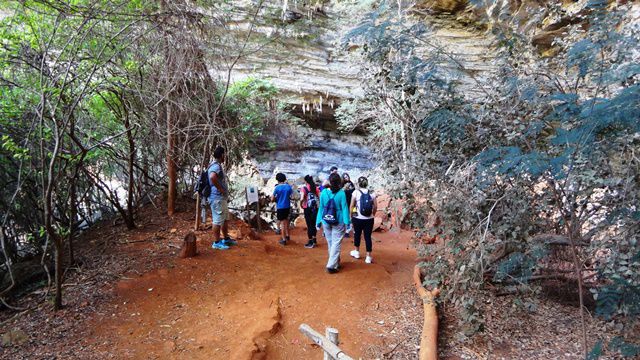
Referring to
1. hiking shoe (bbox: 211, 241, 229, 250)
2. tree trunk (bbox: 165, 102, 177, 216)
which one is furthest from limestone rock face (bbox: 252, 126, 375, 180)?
hiking shoe (bbox: 211, 241, 229, 250)

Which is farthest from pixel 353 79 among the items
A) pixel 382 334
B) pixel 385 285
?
pixel 382 334

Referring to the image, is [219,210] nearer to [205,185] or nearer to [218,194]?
[218,194]

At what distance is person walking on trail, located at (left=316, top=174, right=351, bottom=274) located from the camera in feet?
18.2

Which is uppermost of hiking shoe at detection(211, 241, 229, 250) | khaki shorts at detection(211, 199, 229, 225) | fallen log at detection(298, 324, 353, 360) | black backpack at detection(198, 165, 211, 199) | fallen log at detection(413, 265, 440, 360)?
black backpack at detection(198, 165, 211, 199)

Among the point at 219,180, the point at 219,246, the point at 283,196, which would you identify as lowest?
the point at 219,246

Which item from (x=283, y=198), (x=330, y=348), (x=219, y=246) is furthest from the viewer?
(x=283, y=198)

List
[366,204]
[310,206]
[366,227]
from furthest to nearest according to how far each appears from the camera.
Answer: [310,206], [366,227], [366,204]

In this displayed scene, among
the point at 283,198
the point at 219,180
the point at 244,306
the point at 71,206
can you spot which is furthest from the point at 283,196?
the point at 71,206

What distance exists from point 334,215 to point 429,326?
2.03m

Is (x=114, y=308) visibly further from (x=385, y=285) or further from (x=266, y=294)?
(x=385, y=285)

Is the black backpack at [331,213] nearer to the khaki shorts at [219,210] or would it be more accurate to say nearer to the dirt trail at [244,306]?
the dirt trail at [244,306]

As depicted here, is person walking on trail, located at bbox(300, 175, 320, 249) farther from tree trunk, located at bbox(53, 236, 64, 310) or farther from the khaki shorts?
tree trunk, located at bbox(53, 236, 64, 310)

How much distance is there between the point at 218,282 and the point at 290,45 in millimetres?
15277

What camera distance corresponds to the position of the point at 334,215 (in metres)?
5.55
